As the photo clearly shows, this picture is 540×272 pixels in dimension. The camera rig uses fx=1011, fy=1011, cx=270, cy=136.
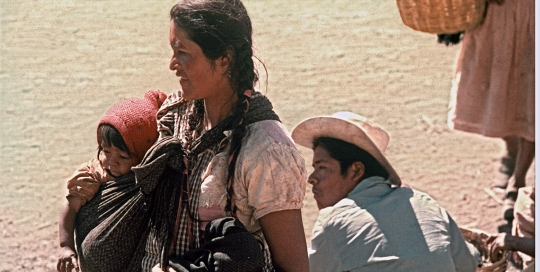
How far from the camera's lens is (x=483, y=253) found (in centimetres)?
485

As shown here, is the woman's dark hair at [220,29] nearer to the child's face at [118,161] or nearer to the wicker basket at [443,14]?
the child's face at [118,161]

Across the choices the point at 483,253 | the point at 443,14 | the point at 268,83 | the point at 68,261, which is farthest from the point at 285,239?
the point at 268,83

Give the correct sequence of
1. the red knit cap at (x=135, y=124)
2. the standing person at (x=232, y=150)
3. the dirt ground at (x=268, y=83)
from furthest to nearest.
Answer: the dirt ground at (x=268, y=83) < the red knit cap at (x=135, y=124) < the standing person at (x=232, y=150)

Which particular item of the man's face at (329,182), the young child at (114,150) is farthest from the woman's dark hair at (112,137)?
the man's face at (329,182)

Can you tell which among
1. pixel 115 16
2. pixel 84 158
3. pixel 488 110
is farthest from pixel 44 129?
pixel 488 110

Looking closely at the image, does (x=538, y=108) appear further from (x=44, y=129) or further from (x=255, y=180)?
(x=44, y=129)

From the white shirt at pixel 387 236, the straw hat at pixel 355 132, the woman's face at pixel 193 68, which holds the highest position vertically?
the woman's face at pixel 193 68

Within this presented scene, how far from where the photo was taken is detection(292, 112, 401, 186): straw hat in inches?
168

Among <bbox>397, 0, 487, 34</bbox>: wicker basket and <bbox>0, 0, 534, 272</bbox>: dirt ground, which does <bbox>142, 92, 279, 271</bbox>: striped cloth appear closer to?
<bbox>397, 0, 487, 34</bbox>: wicker basket

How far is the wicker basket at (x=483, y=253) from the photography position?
14.7 ft

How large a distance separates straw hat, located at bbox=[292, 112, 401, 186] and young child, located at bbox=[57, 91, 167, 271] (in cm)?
135

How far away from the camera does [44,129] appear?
21.2ft

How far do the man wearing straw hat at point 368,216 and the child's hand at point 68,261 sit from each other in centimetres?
122

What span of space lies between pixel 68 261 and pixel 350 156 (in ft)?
5.23
